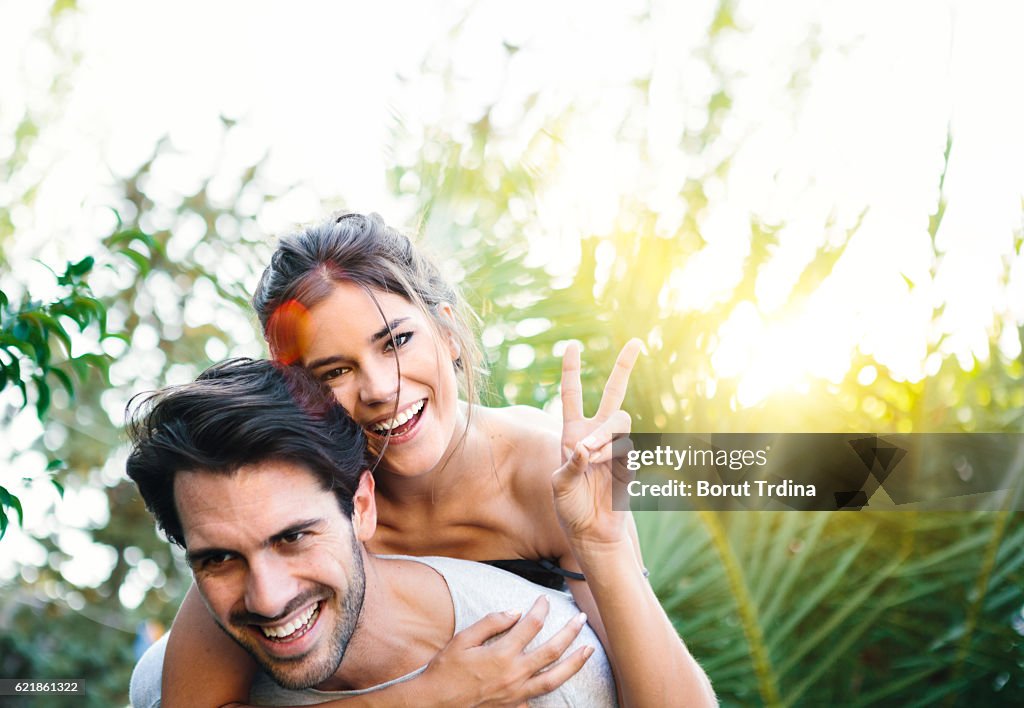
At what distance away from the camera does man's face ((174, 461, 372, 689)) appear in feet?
4.04

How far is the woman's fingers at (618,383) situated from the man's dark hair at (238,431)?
379mm

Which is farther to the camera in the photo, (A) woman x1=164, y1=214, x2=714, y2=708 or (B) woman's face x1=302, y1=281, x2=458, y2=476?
(B) woman's face x1=302, y1=281, x2=458, y2=476

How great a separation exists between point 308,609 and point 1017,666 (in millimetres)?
1401

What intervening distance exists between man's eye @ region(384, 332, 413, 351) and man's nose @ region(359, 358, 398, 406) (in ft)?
0.12

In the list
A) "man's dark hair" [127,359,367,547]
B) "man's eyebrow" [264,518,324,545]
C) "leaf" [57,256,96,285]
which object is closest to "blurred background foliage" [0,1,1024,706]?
"leaf" [57,256,96,285]

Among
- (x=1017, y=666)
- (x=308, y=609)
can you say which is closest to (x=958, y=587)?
(x=1017, y=666)

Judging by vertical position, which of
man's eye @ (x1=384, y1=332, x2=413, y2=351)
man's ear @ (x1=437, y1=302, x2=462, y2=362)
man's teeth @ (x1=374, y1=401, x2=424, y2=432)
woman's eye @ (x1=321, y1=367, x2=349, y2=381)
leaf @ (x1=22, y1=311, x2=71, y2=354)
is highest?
man's ear @ (x1=437, y1=302, x2=462, y2=362)

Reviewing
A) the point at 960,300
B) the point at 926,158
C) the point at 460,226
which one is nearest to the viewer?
the point at 960,300

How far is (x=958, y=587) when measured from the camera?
1.81m

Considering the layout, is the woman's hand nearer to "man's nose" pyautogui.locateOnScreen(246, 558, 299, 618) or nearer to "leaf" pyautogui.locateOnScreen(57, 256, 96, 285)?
"man's nose" pyautogui.locateOnScreen(246, 558, 299, 618)

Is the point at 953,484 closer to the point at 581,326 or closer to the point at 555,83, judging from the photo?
the point at 581,326

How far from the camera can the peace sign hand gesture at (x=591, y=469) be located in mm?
1299

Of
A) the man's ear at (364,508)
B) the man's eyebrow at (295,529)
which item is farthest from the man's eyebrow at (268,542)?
the man's ear at (364,508)

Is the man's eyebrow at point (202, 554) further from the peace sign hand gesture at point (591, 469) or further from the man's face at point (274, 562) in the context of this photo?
the peace sign hand gesture at point (591, 469)
